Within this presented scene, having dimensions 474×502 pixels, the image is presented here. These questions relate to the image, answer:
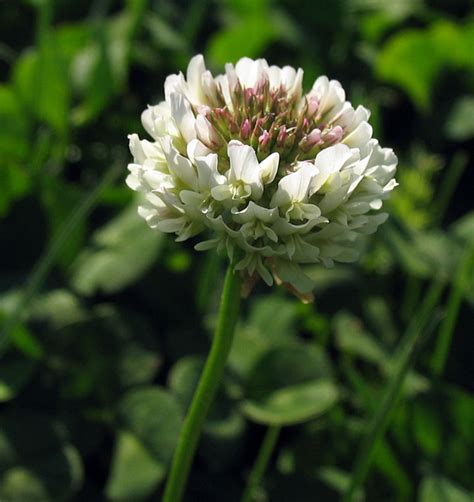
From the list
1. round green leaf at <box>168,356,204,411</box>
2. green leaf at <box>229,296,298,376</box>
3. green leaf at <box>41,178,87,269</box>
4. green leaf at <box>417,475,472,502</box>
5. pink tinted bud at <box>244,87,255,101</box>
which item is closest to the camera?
pink tinted bud at <box>244,87,255,101</box>

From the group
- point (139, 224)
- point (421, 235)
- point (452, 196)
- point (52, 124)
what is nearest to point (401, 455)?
point (421, 235)

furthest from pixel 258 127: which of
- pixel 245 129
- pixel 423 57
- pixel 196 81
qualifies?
pixel 423 57

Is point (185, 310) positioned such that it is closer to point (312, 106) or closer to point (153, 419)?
point (153, 419)

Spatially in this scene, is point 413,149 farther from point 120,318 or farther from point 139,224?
point 120,318

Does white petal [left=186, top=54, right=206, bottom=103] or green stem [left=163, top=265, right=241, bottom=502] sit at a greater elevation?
white petal [left=186, top=54, right=206, bottom=103]

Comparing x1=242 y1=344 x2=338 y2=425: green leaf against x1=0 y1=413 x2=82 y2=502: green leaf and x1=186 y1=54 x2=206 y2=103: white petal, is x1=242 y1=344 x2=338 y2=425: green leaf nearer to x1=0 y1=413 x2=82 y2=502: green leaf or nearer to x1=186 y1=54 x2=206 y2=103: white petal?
x1=0 y1=413 x2=82 y2=502: green leaf

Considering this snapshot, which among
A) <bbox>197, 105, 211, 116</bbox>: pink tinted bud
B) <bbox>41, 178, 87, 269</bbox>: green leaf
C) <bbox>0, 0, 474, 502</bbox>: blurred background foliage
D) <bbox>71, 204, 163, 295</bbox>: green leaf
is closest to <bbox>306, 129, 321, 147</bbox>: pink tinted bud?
<bbox>197, 105, 211, 116</bbox>: pink tinted bud

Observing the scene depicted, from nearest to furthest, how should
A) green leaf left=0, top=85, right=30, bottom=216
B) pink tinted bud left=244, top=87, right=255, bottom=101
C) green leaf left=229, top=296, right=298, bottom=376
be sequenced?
pink tinted bud left=244, top=87, right=255, bottom=101, green leaf left=229, top=296, right=298, bottom=376, green leaf left=0, top=85, right=30, bottom=216
